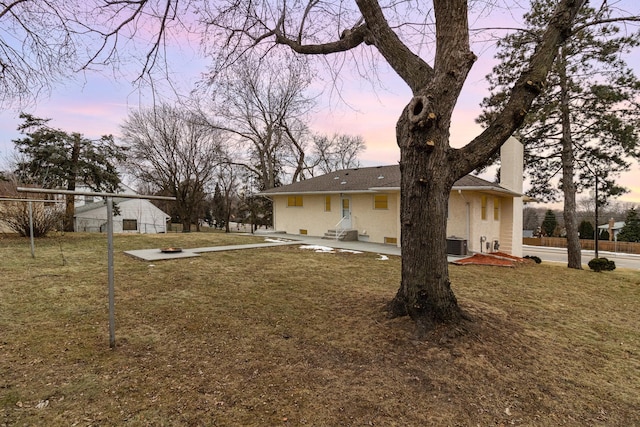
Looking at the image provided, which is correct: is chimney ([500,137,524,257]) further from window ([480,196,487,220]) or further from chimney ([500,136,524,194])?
window ([480,196,487,220])

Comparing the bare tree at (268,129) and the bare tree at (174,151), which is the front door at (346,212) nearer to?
the bare tree at (268,129)

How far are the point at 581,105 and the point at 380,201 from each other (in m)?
8.21

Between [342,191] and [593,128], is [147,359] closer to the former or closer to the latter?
[342,191]

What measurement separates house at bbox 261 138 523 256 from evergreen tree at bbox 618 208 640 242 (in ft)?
71.6

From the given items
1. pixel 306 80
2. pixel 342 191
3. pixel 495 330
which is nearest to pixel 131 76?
pixel 306 80

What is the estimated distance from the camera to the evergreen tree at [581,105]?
33.6ft

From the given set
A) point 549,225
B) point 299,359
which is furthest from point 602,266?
point 549,225

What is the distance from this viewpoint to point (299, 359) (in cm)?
307

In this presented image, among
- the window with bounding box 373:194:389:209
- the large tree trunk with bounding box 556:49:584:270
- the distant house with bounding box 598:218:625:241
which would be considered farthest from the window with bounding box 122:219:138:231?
the distant house with bounding box 598:218:625:241

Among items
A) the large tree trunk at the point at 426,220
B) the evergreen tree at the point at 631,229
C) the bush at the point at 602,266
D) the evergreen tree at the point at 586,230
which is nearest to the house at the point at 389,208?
the bush at the point at 602,266

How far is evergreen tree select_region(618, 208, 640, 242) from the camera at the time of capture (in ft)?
89.2

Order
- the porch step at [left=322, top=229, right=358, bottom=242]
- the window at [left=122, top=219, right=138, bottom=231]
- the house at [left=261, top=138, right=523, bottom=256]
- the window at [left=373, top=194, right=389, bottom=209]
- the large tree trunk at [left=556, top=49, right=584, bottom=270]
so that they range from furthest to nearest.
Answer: the window at [left=122, top=219, right=138, bottom=231] → the porch step at [left=322, top=229, right=358, bottom=242] → the window at [left=373, top=194, right=389, bottom=209] → the house at [left=261, top=138, right=523, bottom=256] → the large tree trunk at [left=556, top=49, right=584, bottom=270]

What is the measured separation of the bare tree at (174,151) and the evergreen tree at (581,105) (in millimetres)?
19295

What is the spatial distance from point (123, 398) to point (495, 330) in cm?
389
